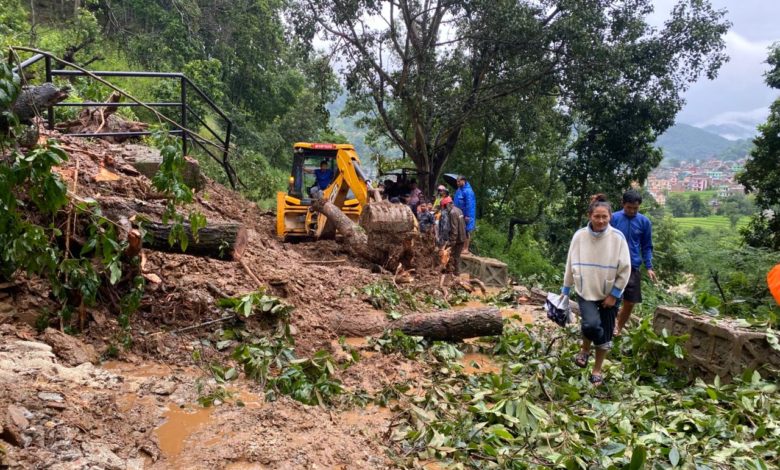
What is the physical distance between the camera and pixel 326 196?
10.5 meters

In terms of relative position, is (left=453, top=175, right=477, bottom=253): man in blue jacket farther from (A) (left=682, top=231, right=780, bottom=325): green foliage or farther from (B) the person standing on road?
(A) (left=682, top=231, right=780, bottom=325): green foliage

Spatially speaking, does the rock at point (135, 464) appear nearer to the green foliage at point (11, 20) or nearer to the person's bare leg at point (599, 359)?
the person's bare leg at point (599, 359)

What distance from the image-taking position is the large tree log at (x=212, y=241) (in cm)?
507

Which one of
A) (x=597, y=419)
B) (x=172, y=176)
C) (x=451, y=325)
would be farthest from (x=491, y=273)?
(x=172, y=176)

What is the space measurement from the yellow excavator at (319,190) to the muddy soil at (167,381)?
3755 millimetres

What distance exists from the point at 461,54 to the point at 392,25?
207cm

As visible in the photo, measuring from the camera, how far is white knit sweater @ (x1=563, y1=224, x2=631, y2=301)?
4.75 metres

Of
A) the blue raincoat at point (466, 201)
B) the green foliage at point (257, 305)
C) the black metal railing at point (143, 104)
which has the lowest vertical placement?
the green foliage at point (257, 305)

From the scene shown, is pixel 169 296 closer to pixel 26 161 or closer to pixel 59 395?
pixel 59 395

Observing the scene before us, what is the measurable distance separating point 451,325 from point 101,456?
3853 mm

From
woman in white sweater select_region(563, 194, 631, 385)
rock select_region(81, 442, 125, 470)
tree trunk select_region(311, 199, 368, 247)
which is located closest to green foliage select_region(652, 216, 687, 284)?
tree trunk select_region(311, 199, 368, 247)

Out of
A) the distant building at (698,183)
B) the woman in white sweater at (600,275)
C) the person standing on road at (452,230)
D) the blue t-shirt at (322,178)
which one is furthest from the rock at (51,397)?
the distant building at (698,183)

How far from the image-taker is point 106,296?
460 cm

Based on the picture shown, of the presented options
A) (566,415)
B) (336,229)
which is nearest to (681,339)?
(566,415)
